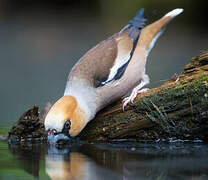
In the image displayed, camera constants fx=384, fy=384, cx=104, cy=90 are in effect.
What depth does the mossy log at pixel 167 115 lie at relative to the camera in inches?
163

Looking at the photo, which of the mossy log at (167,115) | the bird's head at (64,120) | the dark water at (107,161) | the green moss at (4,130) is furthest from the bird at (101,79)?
the green moss at (4,130)

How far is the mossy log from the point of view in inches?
163

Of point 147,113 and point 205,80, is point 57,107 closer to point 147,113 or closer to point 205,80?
point 147,113

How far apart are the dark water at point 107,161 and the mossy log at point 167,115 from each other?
147 millimetres

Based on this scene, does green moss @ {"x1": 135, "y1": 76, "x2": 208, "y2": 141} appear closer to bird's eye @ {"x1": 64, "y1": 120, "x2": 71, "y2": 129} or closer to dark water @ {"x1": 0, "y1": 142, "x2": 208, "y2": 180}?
dark water @ {"x1": 0, "y1": 142, "x2": 208, "y2": 180}

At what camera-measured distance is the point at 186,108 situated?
417 centimetres

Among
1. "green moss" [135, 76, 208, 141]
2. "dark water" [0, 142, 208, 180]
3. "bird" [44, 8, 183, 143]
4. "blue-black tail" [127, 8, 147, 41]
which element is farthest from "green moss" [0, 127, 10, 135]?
"blue-black tail" [127, 8, 147, 41]

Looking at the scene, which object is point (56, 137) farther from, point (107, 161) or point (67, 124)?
point (107, 161)

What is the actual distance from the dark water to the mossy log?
147 millimetres

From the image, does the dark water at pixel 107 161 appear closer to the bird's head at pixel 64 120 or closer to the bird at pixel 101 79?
the bird's head at pixel 64 120

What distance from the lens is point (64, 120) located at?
4.12 meters

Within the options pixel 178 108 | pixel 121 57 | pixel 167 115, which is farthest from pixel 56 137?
pixel 121 57

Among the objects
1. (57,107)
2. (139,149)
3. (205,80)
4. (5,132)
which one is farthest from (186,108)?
(5,132)

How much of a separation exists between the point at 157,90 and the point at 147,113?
0.31 meters
